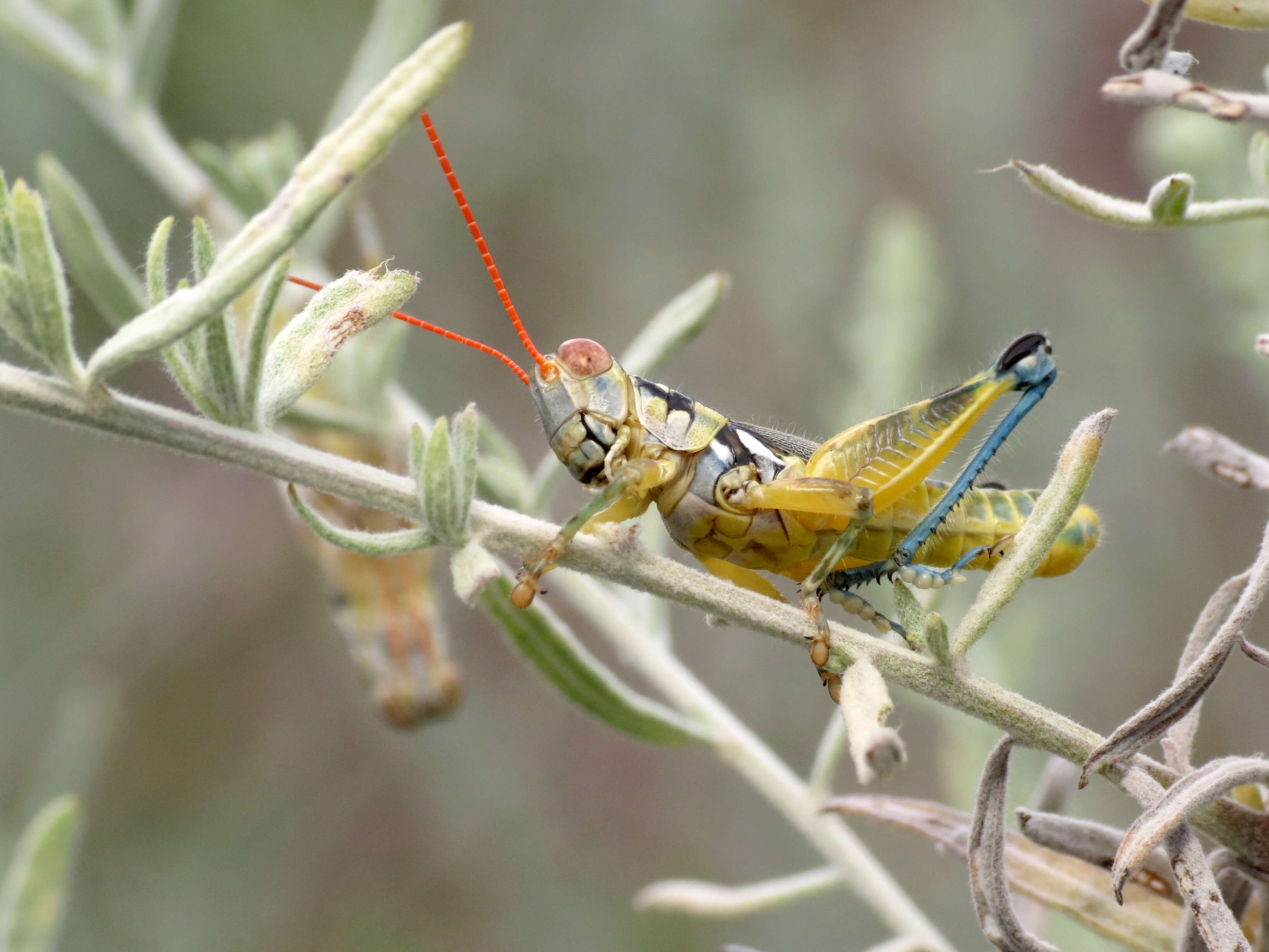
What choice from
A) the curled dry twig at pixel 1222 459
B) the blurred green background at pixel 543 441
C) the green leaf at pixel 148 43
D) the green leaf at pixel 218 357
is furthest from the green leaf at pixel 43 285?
the blurred green background at pixel 543 441

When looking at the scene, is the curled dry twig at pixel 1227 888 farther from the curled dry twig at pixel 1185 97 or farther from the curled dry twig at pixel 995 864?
the curled dry twig at pixel 1185 97

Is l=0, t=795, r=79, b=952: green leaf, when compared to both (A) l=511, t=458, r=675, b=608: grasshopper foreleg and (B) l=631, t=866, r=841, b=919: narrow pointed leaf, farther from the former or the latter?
(B) l=631, t=866, r=841, b=919: narrow pointed leaf

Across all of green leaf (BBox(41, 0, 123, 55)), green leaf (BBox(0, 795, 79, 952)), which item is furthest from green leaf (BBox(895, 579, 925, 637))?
green leaf (BBox(41, 0, 123, 55))

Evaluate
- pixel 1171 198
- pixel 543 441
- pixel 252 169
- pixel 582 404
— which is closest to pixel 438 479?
pixel 582 404

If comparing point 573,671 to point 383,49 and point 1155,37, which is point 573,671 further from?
point 383,49

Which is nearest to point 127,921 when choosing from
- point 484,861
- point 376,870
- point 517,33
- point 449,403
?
point 376,870

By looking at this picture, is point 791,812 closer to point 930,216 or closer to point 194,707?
point 930,216
